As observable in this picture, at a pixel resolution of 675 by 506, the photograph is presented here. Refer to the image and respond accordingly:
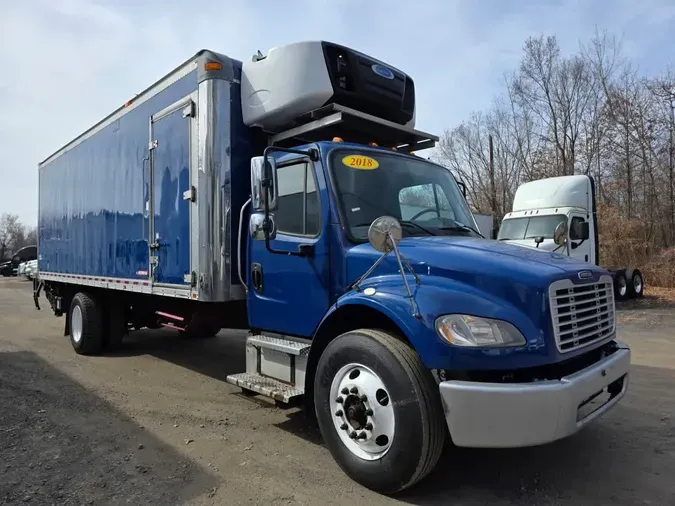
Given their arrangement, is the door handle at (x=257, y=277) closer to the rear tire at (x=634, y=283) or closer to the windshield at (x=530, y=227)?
the windshield at (x=530, y=227)

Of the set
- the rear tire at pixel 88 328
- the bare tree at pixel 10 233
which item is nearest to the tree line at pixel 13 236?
the bare tree at pixel 10 233

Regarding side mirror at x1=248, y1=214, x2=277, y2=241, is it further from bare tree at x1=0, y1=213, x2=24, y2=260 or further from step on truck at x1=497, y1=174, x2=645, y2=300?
bare tree at x1=0, y1=213, x2=24, y2=260

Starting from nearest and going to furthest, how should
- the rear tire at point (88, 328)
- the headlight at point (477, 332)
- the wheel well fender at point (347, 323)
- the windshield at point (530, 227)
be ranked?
the headlight at point (477, 332), the wheel well fender at point (347, 323), the rear tire at point (88, 328), the windshield at point (530, 227)

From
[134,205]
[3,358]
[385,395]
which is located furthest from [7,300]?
[385,395]

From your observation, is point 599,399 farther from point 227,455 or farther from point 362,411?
point 227,455

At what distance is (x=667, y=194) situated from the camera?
81.3 ft

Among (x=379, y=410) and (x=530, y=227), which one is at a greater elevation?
(x=530, y=227)

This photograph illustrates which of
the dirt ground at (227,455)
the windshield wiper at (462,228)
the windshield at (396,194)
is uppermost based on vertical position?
the windshield at (396,194)

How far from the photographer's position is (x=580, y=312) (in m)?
3.44

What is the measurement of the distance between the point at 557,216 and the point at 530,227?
76 cm

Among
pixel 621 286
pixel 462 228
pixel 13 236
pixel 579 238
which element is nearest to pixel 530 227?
pixel 579 238

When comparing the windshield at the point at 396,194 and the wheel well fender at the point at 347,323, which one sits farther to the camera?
the windshield at the point at 396,194

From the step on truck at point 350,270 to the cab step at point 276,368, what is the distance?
0.06 feet

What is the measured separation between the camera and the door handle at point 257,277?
15.5ft
